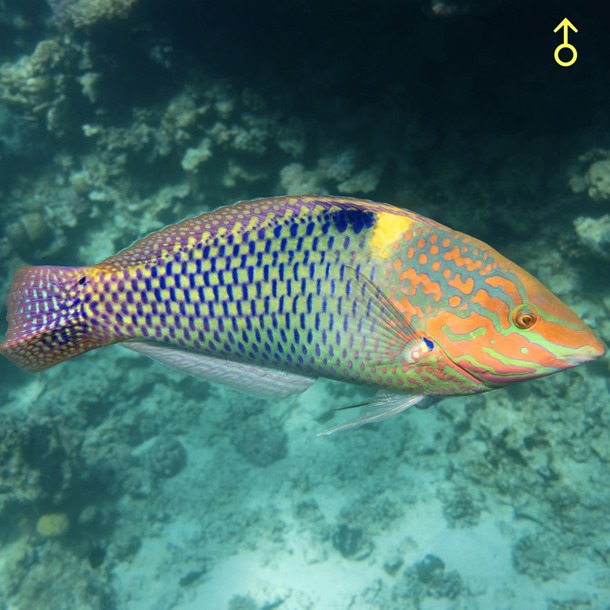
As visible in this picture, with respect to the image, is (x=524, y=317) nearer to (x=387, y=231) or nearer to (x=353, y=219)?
(x=387, y=231)

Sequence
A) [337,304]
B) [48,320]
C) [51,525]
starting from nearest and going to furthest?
[337,304], [48,320], [51,525]

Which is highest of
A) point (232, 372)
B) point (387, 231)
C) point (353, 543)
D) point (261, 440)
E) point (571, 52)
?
point (571, 52)

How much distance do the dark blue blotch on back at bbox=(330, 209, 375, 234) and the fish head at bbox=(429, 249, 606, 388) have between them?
1.67ft

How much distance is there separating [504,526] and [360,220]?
6.34 m

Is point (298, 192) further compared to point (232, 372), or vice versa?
point (298, 192)

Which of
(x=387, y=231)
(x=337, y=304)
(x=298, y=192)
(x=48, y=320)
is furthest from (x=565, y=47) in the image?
(x=48, y=320)

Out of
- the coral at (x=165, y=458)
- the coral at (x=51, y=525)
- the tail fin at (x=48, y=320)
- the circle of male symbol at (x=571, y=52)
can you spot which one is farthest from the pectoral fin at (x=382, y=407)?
the coral at (x=51, y=525)

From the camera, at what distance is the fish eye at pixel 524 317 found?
177cm

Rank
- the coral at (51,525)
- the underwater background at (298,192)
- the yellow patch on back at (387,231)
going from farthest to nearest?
the coral at (51,525) < the underwater background at (298,192) < the yellow patch on back at (387,231)

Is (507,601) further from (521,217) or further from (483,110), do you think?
(483,110)

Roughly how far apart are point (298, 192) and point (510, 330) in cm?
465

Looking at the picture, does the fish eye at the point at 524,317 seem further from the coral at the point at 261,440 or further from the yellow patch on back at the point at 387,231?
the coral at the point at 261,440

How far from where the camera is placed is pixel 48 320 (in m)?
2.17

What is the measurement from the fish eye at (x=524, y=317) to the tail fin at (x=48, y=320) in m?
1.91
